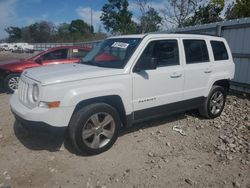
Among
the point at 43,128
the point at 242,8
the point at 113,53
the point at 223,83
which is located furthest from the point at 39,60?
the point at 242,8

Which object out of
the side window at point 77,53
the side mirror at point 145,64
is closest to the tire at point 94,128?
the side mirror at point 145,64

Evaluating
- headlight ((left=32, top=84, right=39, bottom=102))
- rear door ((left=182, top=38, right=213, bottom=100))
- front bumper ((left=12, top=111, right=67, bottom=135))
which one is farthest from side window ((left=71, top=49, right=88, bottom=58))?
→ front bumper ((left=12, top=111, right=67, bottom=135))

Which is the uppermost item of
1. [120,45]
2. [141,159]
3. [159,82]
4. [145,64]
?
[120,45]

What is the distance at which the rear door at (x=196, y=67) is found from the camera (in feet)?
18.4

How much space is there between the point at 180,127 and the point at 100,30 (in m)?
57.6

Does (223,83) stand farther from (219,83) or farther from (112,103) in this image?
(112,103)

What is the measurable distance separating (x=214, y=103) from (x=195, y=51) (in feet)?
4.62

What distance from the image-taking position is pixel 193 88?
578 centimetres

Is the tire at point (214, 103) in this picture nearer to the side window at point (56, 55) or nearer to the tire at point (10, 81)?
the side window at point (56, 55)

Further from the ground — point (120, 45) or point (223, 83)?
point (120, 45)

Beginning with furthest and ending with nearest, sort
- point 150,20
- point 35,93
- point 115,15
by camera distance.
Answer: point 115,15 < point 150,20 < point 35,93

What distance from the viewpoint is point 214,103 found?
6465 mm

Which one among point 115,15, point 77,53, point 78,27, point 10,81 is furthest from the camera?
point 78,27

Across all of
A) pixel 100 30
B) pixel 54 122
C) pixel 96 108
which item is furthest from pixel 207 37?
pixel 100 30
